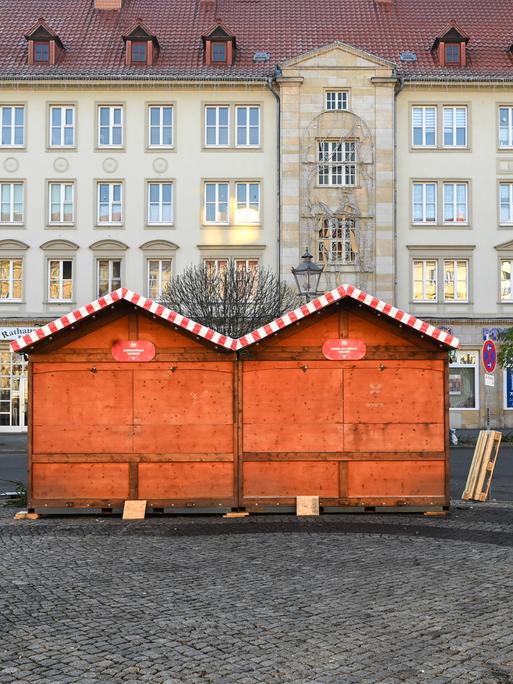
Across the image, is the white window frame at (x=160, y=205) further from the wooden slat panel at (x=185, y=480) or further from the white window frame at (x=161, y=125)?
the wooden slat panel at (x=185, y=480)

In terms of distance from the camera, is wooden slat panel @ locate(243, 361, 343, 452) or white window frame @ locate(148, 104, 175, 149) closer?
wooden slat panel @ locate(243, 361, 343, 452)

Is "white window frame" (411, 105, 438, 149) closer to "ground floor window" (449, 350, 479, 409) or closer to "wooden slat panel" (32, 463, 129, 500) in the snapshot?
"ground floor window" (449, 350, 479, 409)

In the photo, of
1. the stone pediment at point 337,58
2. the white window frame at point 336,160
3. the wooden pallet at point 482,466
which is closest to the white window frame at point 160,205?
the white window frame at point 336,160

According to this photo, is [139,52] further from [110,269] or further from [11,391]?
[11,391]

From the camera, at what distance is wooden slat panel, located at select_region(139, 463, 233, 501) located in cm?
1434

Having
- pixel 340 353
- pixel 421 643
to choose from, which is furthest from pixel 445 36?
pixel 421 643

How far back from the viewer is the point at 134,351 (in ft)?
47.3

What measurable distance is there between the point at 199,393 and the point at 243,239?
25713 millimetres

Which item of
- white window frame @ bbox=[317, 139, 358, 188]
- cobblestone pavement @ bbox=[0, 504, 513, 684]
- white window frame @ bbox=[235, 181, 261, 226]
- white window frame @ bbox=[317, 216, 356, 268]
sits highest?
white window frame @ bbox=[317, 139, 358, 188]

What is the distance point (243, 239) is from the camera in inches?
1564

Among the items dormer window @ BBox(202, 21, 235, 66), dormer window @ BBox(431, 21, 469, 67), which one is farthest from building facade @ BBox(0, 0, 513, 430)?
dormer window @ BBox(431, 21, 469, 67)

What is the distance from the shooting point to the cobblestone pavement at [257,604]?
20.5 ft

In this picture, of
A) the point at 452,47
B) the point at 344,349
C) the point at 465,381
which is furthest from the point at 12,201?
the point at 344,349

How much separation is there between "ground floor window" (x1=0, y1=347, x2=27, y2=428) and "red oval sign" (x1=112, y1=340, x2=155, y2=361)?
26.2 meters
